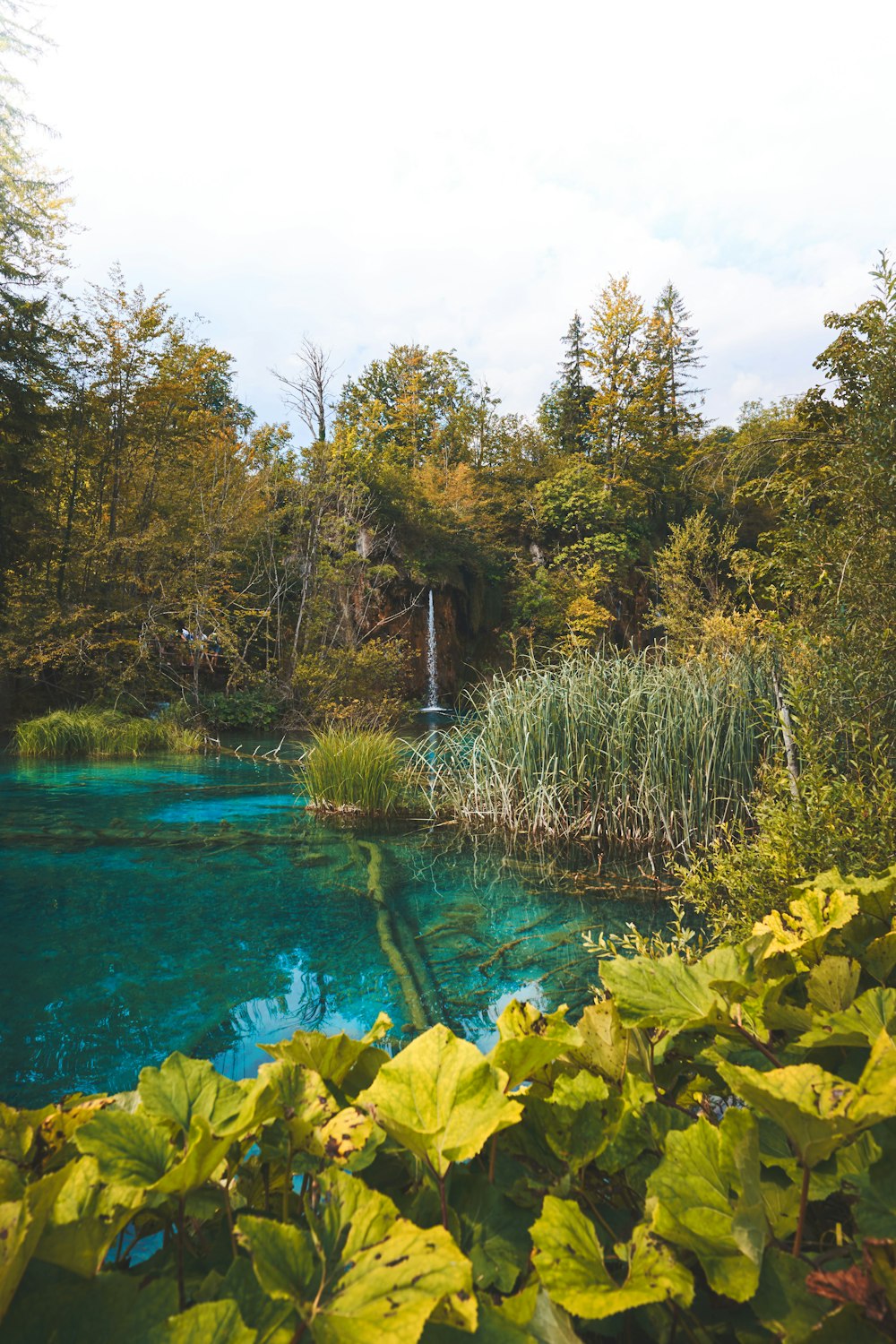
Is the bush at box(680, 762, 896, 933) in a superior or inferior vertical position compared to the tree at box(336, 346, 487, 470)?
inferior

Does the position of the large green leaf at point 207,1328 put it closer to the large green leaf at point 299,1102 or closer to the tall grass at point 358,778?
the large green leaf at point 299,1102

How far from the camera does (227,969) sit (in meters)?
3.29

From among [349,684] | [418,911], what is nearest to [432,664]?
[349,684]

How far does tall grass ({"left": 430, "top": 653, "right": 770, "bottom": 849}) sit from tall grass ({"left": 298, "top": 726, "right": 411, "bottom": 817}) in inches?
24.2

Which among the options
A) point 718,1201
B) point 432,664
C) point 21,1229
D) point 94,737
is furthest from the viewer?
point 432,664

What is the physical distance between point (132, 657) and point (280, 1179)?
1336 centimetres

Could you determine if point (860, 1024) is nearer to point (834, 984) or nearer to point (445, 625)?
point (834, 984)

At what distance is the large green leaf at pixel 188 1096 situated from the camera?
48 cm

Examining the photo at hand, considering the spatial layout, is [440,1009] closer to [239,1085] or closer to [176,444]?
[239,1085]

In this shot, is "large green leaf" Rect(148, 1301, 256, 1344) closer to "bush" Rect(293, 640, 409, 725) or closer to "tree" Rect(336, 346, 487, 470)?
"bush" Rect(293, 640, 409, 725)

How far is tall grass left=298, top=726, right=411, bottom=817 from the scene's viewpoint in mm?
6242

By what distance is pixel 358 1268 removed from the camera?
36cm

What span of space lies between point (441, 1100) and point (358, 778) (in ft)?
19.2

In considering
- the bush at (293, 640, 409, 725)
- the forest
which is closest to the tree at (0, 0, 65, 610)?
the forest
